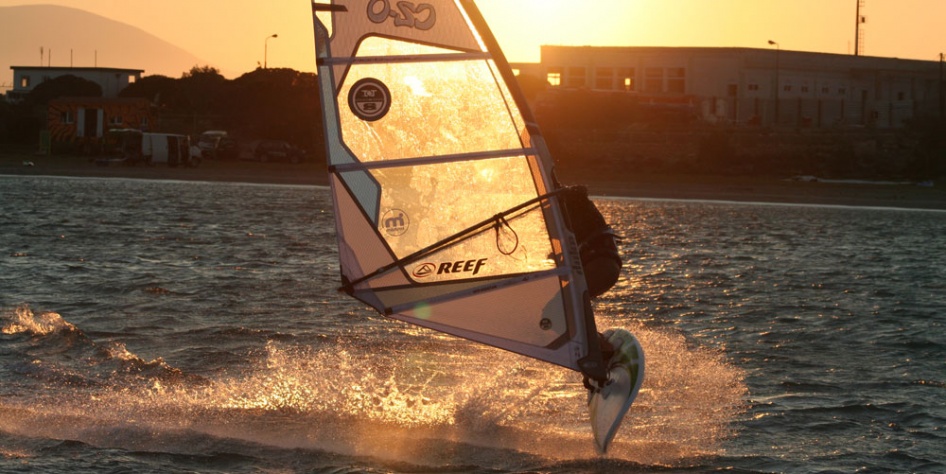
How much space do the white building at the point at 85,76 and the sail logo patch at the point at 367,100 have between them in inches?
2819

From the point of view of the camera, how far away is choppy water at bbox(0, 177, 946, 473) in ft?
22.2

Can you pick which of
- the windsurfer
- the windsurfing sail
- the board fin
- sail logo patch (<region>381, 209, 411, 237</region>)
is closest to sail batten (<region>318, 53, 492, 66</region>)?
the windsurfing sail

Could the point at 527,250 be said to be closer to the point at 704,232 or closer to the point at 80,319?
the point at 80,319

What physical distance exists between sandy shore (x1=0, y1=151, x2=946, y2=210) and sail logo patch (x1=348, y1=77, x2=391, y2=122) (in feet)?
95.5

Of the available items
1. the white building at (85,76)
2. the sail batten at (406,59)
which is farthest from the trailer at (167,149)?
the sail batten at (406,59)

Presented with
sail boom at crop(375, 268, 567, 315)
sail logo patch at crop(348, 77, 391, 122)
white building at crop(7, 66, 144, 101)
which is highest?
white building at crop(7, 66, 144, 101)

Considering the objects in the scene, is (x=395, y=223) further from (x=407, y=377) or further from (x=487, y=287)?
(x=407, y=377)

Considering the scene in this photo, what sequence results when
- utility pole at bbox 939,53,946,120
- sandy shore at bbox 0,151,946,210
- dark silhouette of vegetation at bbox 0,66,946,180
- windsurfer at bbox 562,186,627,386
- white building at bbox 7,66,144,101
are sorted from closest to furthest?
windsurfer at bbox 562,186,627,386 < sandy shore at bbox 0,151,946,210 < dark silhouette of vegetation at bbox 0,66,946,180 < utility pole at bbox 939,53,946,120 < white building at bbox 7,66,144,101

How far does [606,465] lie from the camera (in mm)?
6508

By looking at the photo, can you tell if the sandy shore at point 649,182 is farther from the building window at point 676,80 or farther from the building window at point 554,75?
the building window at point 554,75

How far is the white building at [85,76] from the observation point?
78000mm

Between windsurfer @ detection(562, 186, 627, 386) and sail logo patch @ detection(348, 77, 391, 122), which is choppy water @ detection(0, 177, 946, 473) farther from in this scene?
sail logo patch @ detection(348, 77, 391, 122)

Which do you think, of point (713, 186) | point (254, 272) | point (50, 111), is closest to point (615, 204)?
point (713, 186)

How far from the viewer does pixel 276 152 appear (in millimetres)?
44625
